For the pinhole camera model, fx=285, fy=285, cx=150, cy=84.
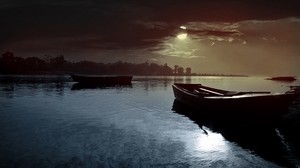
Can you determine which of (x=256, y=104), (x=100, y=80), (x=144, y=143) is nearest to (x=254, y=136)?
(x=256, y=104)

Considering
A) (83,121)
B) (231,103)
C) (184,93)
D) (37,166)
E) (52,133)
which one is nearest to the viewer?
(37,166)

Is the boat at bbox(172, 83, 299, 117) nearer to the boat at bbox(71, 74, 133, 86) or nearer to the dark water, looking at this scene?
the dark water

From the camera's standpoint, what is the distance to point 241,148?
16.8 meters

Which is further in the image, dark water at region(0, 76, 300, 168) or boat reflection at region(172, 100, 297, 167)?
boat reflection at region(172, 100, 297, 167)

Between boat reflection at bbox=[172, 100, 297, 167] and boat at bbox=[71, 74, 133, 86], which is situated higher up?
boat at bbox=[71, 74, 133, 86]

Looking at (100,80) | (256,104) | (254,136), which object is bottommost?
(254,136)

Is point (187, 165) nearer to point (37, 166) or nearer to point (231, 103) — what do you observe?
point (37, 166)

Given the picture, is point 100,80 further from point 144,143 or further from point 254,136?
point 254,136

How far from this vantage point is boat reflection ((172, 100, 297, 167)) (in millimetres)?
14992

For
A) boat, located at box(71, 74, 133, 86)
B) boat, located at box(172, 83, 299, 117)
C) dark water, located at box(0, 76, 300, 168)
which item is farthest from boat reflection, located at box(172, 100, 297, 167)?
boat, located at box(71, 74, 133, 86)

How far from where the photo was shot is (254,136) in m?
19.5

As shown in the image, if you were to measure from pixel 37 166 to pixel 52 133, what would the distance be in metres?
7.48

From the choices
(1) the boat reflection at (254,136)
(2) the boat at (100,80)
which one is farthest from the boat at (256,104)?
(2) the boat at (100,80)

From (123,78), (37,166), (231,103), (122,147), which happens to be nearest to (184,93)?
(231,103)
